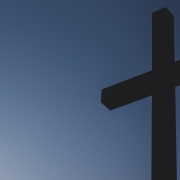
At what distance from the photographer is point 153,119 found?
137 inches

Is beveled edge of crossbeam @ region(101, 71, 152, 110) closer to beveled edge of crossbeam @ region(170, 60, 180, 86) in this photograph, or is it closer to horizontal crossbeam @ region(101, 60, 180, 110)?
horizontal crossbeam @ region(101, 60, 180, 110)

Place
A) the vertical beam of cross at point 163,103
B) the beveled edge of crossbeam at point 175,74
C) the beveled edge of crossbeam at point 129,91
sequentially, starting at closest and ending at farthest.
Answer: the vertical beam of cross at point 163,103 → the beveled edge of crossbeam at point 175,74 → the beveled edge of crossbeam at point 129,91

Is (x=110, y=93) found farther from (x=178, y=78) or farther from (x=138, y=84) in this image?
(x=178, y=78)

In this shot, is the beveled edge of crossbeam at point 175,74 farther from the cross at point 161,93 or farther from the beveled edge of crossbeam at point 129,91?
the beveled edge of crossbeam at point 129,91

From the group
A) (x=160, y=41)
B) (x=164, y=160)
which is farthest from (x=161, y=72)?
(x=164, y=160)

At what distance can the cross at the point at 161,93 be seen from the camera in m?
3.25

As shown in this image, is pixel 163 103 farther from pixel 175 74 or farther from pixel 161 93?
pixel 175 74

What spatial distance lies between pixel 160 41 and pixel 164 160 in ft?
A: 4.65

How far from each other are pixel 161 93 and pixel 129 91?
0.47m

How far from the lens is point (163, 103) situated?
3.51 metres

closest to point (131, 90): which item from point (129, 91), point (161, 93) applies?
point (129, 91)

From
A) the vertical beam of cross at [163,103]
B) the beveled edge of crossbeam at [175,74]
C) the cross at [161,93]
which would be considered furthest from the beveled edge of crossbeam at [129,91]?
the beveled edge of crossbeam at [175,74]

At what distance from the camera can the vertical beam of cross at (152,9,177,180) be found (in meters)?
3.23

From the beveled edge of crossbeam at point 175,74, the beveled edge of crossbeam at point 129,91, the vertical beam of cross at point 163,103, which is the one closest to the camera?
the vertical beam of cross at point 163,103
